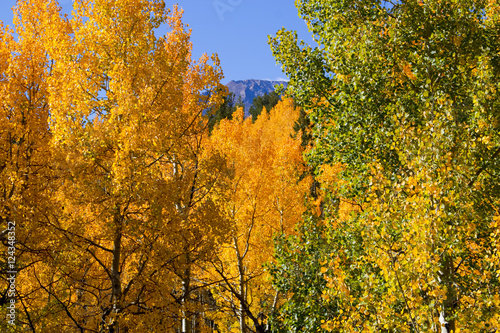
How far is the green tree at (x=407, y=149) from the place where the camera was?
5.30 m

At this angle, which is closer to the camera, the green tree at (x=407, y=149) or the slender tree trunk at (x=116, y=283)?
the green tree at (x=407, y=149)

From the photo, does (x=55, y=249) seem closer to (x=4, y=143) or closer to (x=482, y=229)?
(x=4, y=143)

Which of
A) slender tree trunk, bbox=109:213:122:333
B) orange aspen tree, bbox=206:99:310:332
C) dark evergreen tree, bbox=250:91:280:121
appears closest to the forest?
slender tree trunk, bbox=109:213:122:333

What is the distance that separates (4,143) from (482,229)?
1083 cm

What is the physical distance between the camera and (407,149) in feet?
18.6

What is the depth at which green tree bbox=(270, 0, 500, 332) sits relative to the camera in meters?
5.30

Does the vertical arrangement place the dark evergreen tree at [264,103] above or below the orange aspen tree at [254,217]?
above

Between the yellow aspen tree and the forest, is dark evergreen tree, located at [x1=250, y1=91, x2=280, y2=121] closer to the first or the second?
the yellow aspen tree

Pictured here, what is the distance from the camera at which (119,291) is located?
766 centimetres

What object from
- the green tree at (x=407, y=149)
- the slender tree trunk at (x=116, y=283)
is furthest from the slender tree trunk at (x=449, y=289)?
the slender tree trunk at (x=116, y=283)

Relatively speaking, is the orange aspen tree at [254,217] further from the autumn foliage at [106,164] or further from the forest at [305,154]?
the forest at [305,154]

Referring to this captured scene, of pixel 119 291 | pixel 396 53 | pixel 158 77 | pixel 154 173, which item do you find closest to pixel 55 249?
pixel 119 291

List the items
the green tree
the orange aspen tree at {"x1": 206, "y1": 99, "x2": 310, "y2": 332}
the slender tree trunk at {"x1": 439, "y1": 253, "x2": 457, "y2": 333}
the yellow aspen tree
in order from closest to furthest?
the green tree
the slender tree trunk at {"x1": 439, "y1": 253, "x2": 457, "y2": 333}
the yellow aspen tree
the orange aspen tree at {"x1": 206, "y1": 99, "x2": 310, "y2": 332}

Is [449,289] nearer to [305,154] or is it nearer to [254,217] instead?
[305,154]
